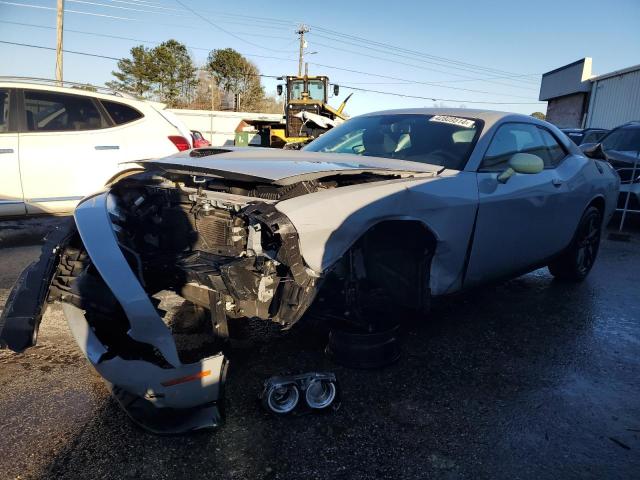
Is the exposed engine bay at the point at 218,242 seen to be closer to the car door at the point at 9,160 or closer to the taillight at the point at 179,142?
the car door at the point at 9,160

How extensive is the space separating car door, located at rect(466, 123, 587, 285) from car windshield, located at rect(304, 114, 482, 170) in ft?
0.66

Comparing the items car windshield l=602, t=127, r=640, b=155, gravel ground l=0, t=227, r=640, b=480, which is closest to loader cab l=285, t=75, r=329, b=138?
car windshield l=602, t=127, r=640, b=155

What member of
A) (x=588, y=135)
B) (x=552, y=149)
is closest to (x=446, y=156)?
(x=552, y=149)

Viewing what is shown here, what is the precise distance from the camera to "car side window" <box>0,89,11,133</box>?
204 inches

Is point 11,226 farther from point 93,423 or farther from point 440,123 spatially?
point 440,123

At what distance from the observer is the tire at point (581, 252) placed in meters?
4.42

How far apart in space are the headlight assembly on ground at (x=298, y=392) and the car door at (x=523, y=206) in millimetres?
1289

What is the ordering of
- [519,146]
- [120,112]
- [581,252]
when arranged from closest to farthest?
[519,146] → [581,252] → [120,112]

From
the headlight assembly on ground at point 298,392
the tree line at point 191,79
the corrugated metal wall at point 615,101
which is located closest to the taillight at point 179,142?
the headlight assembly on ground at point 298,392

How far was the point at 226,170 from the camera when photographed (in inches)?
95.3

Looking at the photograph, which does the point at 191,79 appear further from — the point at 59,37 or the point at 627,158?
the point at 627,158

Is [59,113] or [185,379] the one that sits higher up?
[59,113]

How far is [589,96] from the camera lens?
27.3 metres

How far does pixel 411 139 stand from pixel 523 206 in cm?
95
